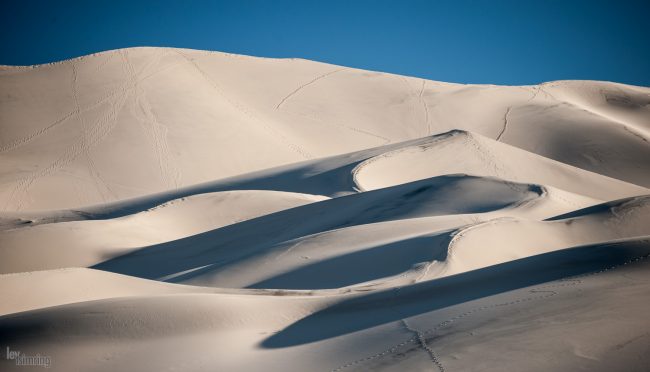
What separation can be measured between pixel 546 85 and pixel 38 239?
1289 inches

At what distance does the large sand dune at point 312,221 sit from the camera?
4703mm

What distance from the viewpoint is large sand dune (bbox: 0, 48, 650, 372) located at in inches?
185

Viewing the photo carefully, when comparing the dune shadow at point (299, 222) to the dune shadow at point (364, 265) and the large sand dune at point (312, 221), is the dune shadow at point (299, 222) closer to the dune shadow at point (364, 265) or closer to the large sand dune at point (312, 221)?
the large sand dune at point (312, 221)

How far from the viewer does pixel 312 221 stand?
14.4m

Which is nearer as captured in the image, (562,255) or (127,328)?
(127,328)

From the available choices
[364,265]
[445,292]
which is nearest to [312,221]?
[364,265]

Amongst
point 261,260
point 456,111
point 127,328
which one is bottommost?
point 127,328

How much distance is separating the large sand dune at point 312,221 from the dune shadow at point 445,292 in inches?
1.0

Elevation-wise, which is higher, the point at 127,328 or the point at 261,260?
the point at 261,260

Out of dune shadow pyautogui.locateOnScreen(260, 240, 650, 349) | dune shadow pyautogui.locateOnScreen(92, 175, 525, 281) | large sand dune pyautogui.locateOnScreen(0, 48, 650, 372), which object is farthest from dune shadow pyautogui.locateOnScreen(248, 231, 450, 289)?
dune shadow pyautogui.locateOnScreen(92, 175, 525, 281)

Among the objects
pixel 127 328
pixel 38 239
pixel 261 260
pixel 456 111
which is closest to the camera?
pixel 127 328

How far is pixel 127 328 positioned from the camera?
536 cm

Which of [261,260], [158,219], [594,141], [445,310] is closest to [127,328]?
[445,310]

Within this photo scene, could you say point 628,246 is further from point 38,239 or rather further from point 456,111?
point 456,111
